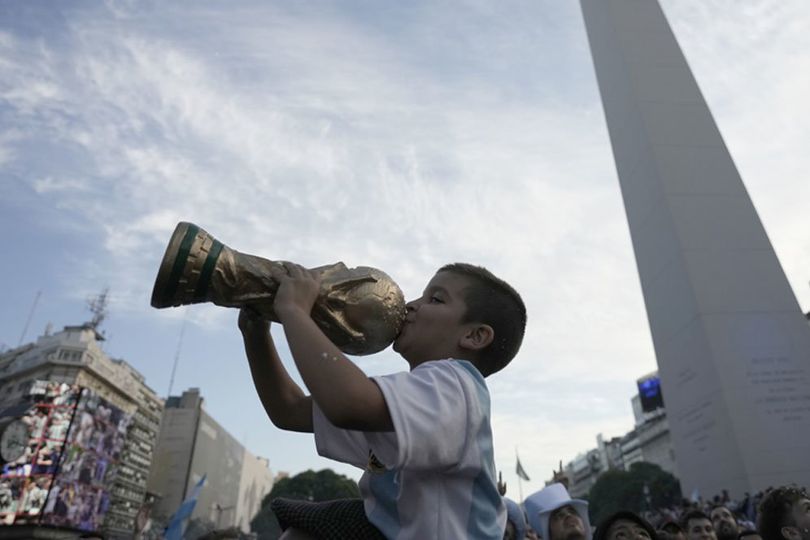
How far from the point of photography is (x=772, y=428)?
35.6ft

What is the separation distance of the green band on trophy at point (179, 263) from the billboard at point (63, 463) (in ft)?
97.5

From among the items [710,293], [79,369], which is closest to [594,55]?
[710,293]

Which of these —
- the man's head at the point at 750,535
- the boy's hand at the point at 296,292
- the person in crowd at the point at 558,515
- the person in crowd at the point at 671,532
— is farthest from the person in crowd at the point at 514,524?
the boy's hand at the point at 296,292

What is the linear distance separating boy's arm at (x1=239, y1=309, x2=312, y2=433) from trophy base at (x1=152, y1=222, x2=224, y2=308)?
0.29 m

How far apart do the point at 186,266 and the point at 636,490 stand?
54269 millimetres

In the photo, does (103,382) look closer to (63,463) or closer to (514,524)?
(63,463)

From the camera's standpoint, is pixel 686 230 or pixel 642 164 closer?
pixel 686 230

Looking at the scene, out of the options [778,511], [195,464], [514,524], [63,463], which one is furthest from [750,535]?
[195,464]

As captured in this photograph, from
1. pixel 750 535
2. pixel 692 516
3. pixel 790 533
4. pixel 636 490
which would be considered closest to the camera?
pixel 790 533

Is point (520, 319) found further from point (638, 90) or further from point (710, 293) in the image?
A: point (638, 90)

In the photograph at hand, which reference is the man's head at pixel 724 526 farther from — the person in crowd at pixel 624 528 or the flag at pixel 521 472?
the flag at pixel 521 472

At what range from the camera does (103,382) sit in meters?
51.2

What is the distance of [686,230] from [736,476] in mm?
5588

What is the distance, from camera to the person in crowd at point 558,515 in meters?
3.98
